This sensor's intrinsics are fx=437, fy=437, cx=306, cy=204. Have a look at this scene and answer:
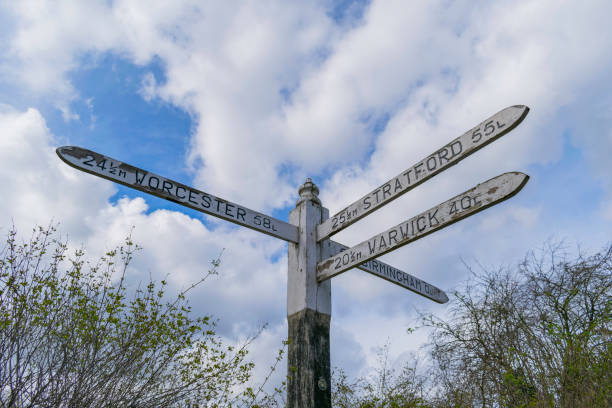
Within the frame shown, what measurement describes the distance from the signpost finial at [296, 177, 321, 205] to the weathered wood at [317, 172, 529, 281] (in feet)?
2.13

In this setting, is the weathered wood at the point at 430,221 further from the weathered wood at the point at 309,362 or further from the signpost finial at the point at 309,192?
the signpost finial at the point at 309,192

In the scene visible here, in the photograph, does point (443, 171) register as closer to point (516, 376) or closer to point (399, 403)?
point (516, 376)

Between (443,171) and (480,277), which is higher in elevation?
(480,277)

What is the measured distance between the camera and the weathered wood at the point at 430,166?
260 centimetres

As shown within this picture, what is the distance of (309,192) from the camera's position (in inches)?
155

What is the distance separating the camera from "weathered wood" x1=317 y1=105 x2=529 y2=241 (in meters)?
2.60

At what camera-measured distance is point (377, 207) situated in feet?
10.8

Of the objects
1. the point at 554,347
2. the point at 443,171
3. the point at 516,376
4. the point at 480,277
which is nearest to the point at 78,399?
the point at 443,171

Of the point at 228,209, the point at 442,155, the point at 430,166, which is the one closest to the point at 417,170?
the point at 430,166

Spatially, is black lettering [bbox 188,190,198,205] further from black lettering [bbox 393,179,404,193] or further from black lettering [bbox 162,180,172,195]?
black lettering [bbox 393,179,404,193]

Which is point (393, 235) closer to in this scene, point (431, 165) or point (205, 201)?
point (431, 165)

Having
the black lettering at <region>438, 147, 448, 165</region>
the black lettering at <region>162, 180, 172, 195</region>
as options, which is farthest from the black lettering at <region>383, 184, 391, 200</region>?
the black lettering at <region>162, 180, 172, 195</region>

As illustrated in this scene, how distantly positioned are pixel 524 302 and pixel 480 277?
96 centimetres

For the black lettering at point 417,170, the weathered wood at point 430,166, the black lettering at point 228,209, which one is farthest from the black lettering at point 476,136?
the black lettering at point 228,209
